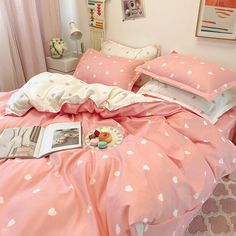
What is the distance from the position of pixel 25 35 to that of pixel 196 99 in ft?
5.19

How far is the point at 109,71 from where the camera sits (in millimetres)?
1947

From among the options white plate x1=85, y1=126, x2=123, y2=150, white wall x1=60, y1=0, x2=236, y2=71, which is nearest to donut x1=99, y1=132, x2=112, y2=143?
white plate x1=85, y1=126, x2=123, y2=150

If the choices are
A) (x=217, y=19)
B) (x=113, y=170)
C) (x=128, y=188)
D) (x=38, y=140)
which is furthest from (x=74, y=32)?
(x=128, y=188)

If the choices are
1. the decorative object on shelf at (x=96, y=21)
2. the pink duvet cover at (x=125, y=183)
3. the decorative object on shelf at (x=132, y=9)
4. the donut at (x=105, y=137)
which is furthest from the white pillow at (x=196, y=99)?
the decorative object on shelf at (x=96, y=21)

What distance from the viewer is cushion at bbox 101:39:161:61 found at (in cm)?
204

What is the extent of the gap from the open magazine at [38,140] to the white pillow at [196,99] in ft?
1.93

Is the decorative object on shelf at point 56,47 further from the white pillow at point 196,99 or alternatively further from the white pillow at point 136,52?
the white pillow at point 196,99

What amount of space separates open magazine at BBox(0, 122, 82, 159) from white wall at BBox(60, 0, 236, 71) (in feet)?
3.38

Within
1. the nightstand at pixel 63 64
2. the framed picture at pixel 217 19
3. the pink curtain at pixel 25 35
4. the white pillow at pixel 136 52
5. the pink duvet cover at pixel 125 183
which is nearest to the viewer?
Answer: the pink duvet cover at pixel 125 183

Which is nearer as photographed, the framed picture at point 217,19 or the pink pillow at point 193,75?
the pink pillow at point 193,75

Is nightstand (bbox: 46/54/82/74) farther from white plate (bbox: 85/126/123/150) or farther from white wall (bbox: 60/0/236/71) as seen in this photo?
white plate (bbox: 85/126/123/150)

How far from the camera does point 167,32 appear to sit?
2.00 m

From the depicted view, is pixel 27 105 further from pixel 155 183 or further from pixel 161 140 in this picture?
pixel 155 183

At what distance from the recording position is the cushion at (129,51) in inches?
80.2
